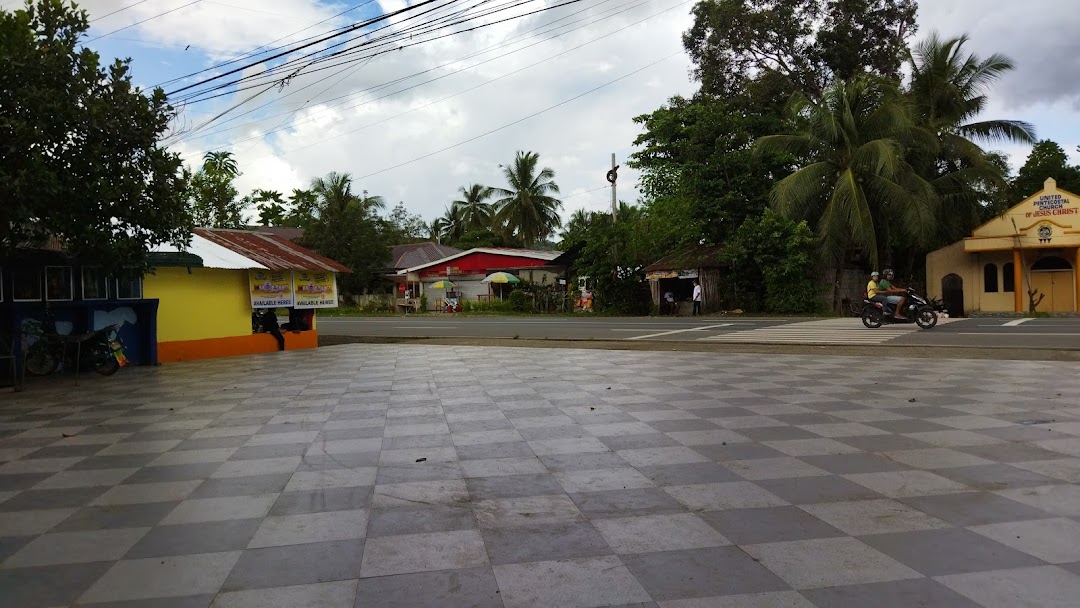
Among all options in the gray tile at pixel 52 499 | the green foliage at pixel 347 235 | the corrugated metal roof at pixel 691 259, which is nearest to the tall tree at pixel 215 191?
the green foliage at pixel 347 235

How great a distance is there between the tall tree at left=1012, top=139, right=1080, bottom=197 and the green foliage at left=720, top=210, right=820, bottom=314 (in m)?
15.0

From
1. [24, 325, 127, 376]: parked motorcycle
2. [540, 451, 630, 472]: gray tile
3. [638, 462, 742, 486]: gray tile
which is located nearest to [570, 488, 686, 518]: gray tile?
[638, 462, 742, 486]: gray tile

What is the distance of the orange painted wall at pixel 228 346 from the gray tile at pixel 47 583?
34.7 ft

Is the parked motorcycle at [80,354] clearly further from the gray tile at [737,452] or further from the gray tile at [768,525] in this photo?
the gray tile at [768,525]

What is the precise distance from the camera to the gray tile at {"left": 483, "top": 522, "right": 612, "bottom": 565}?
3492 millimetres

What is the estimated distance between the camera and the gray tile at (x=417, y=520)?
3.88 metres

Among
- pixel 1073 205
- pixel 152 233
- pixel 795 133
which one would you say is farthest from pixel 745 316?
pixel 152 233

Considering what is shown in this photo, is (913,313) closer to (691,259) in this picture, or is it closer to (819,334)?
(819,334)

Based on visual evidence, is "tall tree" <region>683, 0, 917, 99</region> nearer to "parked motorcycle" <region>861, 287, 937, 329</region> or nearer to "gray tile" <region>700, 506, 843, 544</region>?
"parked motorcycle" <region>861, 287, 937, 329</region>

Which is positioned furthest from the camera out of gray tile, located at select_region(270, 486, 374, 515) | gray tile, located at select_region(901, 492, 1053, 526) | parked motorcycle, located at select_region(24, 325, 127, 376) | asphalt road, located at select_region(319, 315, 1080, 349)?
asphalt road, located at select_region(319, 315, 1080, 349)

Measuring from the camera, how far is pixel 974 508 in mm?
4023

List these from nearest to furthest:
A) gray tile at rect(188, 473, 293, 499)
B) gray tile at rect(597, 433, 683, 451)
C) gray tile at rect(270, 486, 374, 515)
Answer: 1. gray tile at rect(270, 486, 374, 515)
2. gray tile at rect(188, 473, 293, 499)
3. gray tile at rect(597, 433, 683, 451)

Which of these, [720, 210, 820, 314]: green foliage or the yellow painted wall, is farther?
[720, 210, 820, 314]: green foliage

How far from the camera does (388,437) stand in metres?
6.22
